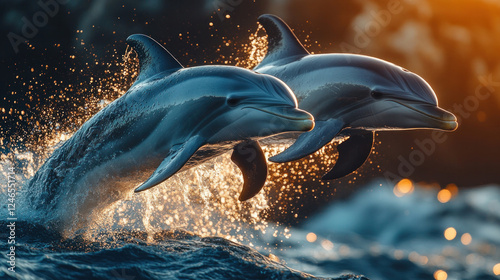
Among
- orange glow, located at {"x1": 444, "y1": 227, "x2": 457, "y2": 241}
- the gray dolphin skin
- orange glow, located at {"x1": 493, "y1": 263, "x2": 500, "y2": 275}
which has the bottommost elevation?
the gray dolphin skin

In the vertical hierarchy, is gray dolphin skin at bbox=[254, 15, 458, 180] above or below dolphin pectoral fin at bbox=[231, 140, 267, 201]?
above

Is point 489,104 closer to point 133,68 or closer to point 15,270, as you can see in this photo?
point 133,68

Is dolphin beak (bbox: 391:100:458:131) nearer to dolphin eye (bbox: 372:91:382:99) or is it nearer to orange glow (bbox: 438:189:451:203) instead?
dolphin eye (bbox: 372:91:382:99)

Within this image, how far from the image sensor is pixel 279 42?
611cm

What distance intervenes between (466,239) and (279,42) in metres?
6.04

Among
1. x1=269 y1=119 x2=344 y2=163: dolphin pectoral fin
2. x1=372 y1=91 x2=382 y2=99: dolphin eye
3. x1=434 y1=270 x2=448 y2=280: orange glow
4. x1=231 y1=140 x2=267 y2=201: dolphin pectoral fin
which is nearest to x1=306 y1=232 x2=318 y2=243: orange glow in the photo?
x1=434 y1=270 x2=448 y2=280: orange glow

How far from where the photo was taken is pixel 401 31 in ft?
40.3

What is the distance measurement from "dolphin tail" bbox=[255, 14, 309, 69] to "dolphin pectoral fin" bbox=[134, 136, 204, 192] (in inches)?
80.6

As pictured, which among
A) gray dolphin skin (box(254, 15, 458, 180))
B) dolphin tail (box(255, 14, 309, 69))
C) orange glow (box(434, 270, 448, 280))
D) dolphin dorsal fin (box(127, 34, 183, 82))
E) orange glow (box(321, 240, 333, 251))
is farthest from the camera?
orange glow (box(321, 240, 333, 251))

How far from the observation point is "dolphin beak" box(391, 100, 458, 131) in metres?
4.80

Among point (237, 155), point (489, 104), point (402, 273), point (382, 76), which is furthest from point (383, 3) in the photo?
point (237, 155)

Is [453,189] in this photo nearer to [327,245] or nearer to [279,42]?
[327,245]

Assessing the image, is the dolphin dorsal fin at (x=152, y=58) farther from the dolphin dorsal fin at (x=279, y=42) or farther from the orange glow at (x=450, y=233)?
the orange glow at (x=450, y=233)

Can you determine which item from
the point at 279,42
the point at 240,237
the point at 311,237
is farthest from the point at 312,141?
the point at 311,237
